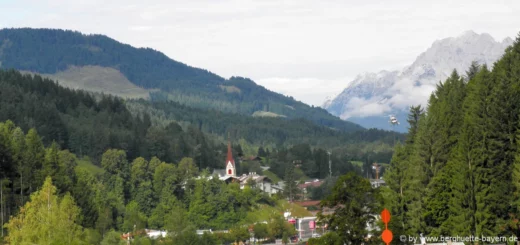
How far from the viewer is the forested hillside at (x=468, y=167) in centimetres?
8031

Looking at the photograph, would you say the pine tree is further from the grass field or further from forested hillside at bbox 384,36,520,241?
the grass field

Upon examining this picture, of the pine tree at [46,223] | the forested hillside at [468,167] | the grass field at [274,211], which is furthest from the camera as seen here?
the grass field at [274,211]

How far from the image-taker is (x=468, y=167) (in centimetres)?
8275

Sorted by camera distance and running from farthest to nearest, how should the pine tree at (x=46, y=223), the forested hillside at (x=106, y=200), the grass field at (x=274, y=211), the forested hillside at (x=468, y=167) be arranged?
the grass field at (x=274, y=211)
the forested hillside at (x=106, y=200)
the pine tree at (x=46, y=223)
the forested hillside at (x=468, y=167)

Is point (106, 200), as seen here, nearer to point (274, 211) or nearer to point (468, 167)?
point (274, 211)

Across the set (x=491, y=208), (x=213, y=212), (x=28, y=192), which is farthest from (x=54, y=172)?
(x=491, y=208)

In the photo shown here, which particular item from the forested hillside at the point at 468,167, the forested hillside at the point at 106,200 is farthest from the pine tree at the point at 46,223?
the forested hillside at the point at 468,167

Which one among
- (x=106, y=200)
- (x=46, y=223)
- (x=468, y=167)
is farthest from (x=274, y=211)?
(x=468, y=167)

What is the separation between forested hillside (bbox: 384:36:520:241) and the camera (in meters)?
80.3

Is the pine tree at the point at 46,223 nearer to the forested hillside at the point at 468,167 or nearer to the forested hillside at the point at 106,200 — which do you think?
the forested hillside at the point at 106,200

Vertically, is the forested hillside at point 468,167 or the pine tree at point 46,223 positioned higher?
the forested hillside at point 468,167

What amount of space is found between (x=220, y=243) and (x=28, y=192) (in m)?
33.9

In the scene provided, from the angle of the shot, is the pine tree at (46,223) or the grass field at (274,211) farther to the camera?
the grass field at (274,211)

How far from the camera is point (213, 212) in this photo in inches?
6663
